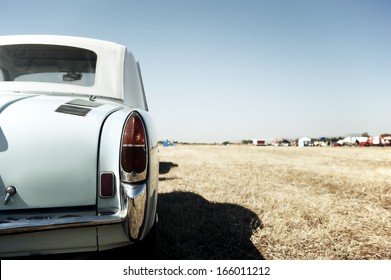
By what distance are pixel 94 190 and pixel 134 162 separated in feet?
0.94

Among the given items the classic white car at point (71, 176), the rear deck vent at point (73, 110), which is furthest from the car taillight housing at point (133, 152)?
the rear deck vent at point (73, 110)

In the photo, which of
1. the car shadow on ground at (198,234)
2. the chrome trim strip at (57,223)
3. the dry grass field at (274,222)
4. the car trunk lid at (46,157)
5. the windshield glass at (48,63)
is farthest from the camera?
the dry grass field at (274,222)

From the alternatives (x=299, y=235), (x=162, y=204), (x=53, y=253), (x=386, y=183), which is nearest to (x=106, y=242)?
(x=53, y=253)

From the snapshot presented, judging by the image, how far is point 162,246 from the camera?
2693 millimetres

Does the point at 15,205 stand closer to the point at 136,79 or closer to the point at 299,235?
the point at 136,79

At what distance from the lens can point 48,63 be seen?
2504 millimetres

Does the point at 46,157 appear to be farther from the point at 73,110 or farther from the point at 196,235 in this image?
the point at 196,235

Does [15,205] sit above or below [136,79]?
below

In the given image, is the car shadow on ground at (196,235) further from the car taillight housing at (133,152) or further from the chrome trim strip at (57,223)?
the car taillight housing at (133,152)

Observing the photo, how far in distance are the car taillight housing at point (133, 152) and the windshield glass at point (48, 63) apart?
3.45 ft

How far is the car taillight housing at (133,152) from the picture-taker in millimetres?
1573

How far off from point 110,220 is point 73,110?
76 cm

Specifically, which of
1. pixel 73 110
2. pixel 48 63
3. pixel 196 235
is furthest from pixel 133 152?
pixel 196 235

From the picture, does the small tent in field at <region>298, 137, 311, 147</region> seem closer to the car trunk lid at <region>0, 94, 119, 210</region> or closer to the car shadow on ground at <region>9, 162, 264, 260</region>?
the car shadow on ground at <region>9, 162, 264, 260</region>
